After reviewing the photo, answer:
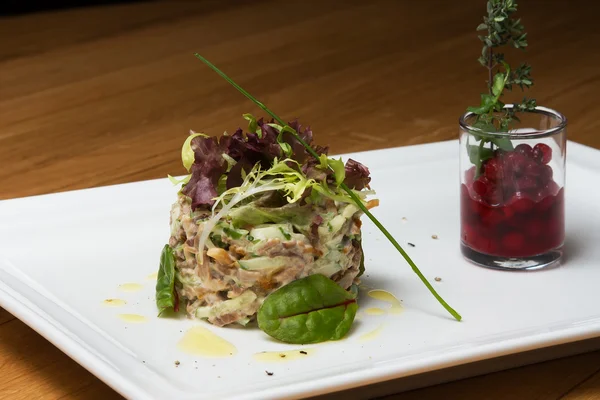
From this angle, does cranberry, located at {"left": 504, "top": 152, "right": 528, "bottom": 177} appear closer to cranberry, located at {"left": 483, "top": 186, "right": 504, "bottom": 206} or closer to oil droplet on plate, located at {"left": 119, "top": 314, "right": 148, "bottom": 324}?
cranberry, located at {"left": 483, "top": 186, "right": 504, "bottom": 206}

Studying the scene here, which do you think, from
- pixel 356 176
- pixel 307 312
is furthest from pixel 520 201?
pixel 307 312

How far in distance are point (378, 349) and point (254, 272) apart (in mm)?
258

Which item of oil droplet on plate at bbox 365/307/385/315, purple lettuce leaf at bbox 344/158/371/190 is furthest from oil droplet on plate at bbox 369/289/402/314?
purple lettuce leaf at bbox 344/158/371/190

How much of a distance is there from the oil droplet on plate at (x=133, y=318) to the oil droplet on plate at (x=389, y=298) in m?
0.45

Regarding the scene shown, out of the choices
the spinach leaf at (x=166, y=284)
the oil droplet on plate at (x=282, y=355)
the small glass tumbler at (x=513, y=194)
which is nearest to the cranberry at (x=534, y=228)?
the small glass tumbler at (x=513, y=194)

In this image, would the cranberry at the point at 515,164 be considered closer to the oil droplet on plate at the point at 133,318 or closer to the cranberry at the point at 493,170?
the cranberry at the point at 493,170

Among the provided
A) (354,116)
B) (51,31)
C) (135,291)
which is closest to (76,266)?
(135,291)

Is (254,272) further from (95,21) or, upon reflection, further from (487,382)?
(95,21)

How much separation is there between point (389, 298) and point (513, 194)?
13.1 inches

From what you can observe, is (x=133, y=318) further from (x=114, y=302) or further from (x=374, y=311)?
(x=374, y=311)

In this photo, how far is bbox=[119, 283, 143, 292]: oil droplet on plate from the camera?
202 cm

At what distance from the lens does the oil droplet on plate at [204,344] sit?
68.1 inches

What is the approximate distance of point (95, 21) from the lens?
4.96 m

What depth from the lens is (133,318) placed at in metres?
1.88
